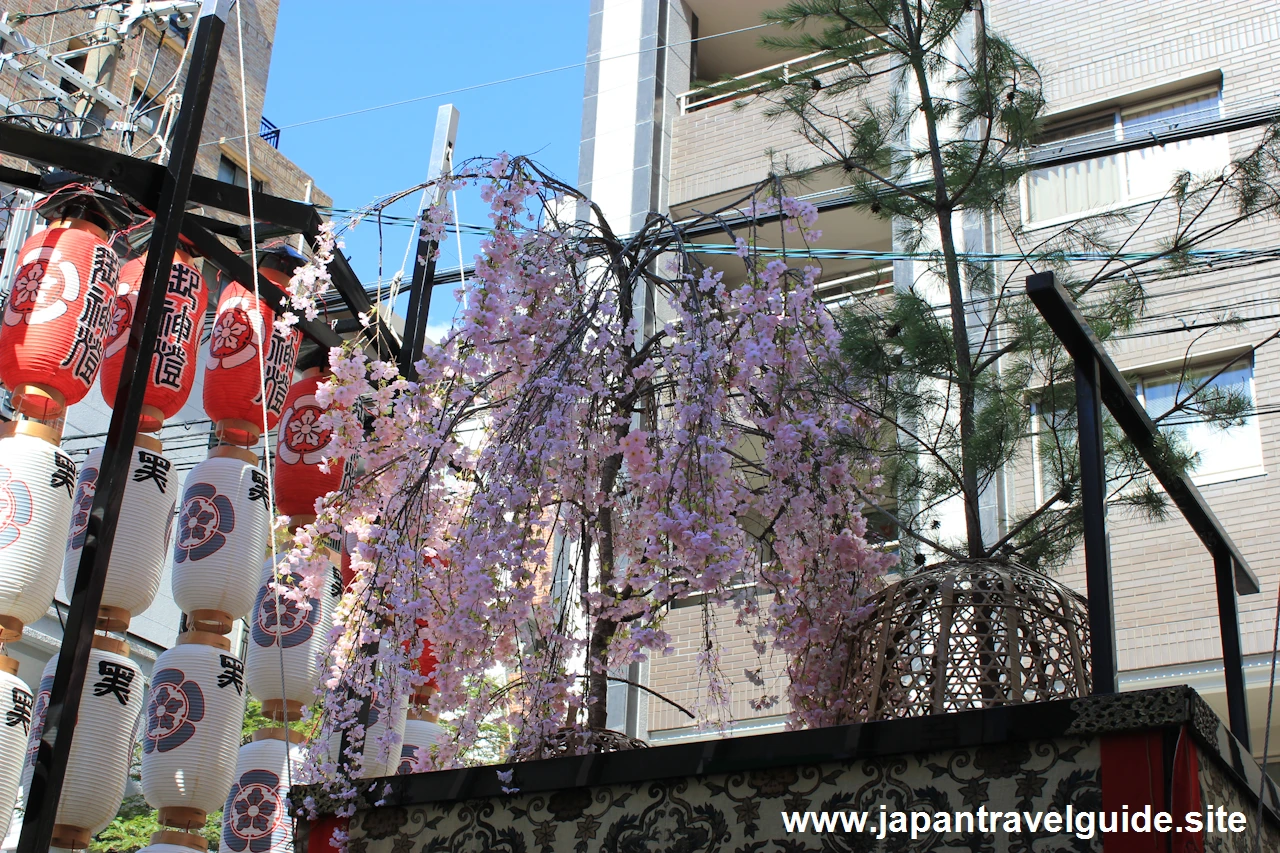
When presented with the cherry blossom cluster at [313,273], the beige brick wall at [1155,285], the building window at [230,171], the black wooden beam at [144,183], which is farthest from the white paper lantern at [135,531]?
the building window at [230,171]

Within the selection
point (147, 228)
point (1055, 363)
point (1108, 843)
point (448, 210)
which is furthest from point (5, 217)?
point (1108, 843)

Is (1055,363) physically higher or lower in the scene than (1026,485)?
lower

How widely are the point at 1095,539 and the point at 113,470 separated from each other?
460 centimetres

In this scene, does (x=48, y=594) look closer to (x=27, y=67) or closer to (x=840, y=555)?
(x=840, y=555)

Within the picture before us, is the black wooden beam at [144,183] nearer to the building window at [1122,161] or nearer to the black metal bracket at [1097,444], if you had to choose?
the black metal bracket at [1097,444]

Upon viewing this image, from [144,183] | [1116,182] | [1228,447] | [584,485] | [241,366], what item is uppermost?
[1116,182]

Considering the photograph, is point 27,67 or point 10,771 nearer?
point 10,771

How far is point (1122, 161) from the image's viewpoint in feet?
36.1

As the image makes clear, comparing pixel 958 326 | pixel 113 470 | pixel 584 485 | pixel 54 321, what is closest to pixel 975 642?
pixel 958 326

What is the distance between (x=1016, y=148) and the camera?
17.5 ft

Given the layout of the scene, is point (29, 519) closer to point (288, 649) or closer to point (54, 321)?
point (54, 321)

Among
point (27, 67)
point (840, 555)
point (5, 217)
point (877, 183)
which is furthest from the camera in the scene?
point (27, 67)

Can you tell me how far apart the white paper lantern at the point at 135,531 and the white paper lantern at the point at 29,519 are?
0.30m

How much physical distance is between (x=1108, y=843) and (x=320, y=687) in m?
3.67
